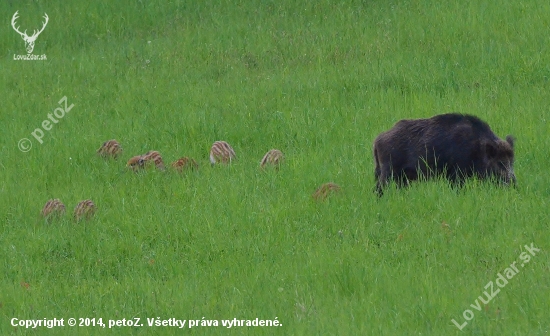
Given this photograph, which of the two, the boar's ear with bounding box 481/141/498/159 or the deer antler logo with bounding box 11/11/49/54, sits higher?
the deer antler logo with bounding box 11/11/49/54

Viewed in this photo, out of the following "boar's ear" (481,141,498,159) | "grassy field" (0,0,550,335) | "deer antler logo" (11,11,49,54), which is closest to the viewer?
"grassy field" (0,0,550,335)

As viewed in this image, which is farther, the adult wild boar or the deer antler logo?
the deer antler logo

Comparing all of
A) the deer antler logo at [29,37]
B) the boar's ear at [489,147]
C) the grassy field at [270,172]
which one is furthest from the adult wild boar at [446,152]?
the deer antler logo at [29,37]

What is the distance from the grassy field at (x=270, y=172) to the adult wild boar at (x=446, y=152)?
0.24 metres

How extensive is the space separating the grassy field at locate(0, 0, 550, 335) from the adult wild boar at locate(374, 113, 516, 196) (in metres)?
0.24

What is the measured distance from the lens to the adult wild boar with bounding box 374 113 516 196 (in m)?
9.83

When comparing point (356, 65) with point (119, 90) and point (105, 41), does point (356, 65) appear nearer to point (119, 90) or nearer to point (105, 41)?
point (119, 90)

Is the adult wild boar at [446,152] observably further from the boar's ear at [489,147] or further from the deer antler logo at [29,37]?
A: the deer antler logo at [29,37]

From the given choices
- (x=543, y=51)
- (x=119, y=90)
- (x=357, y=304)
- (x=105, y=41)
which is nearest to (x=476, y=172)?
(x=357, y=304)

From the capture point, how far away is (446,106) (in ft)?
42.9

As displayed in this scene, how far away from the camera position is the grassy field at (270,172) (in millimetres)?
7859

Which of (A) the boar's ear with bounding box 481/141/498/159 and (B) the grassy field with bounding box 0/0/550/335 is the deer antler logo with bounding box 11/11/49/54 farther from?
(A) the boar's ear with bounding box 481/141/498/159

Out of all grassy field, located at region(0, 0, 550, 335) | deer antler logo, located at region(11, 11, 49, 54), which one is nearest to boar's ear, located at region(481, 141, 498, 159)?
grassy field, located at region(0, 0, 550, 335)

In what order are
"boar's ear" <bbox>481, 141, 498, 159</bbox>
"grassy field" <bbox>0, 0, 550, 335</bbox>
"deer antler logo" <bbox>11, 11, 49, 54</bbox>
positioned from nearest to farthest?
1. "grassy field" <bbox>0, 0, 550, 335</bbox>
2. "boar's ear" <bbox>481, 141, 498, 159</bbox>
3. "deer antler logo" <bbox>11, 11, 49, 54</bbox>
